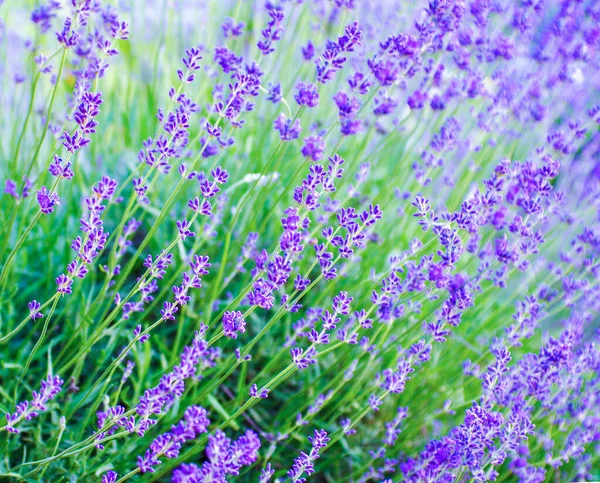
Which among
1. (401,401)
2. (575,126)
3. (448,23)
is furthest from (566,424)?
(448,23)

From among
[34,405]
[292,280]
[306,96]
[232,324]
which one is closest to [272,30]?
[306,96]

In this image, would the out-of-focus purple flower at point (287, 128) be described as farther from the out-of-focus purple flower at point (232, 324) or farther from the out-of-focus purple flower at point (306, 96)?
the out-of-focus purple flower at point (232, 324)

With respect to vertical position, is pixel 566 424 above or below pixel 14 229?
above

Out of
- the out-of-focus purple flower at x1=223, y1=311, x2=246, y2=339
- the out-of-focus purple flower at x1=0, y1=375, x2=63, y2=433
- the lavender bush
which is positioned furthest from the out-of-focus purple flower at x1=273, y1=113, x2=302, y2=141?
the out-of-focus purple flower at x1=0, y1=375, x2=63, y2=433

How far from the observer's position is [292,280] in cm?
267

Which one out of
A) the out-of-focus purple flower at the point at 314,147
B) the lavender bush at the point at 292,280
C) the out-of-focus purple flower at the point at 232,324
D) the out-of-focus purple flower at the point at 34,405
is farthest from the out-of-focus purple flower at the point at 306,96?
the out-of-focus purple flower at the point at 34,405

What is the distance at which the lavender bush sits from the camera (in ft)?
5.44

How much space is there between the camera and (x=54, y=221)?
2.68 m

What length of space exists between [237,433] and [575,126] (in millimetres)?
1687

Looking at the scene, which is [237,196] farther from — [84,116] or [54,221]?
[84,116]

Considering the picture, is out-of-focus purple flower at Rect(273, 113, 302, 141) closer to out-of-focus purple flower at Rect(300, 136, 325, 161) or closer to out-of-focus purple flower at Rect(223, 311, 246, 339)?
out-of-focus purple flower at Rect(300, 136, 325, 161)

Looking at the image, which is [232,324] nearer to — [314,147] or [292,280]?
[314,147]

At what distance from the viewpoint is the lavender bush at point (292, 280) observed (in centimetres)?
166

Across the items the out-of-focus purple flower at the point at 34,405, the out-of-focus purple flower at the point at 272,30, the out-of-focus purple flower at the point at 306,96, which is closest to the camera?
the out-of-focus purple flower at the point at 34,405
